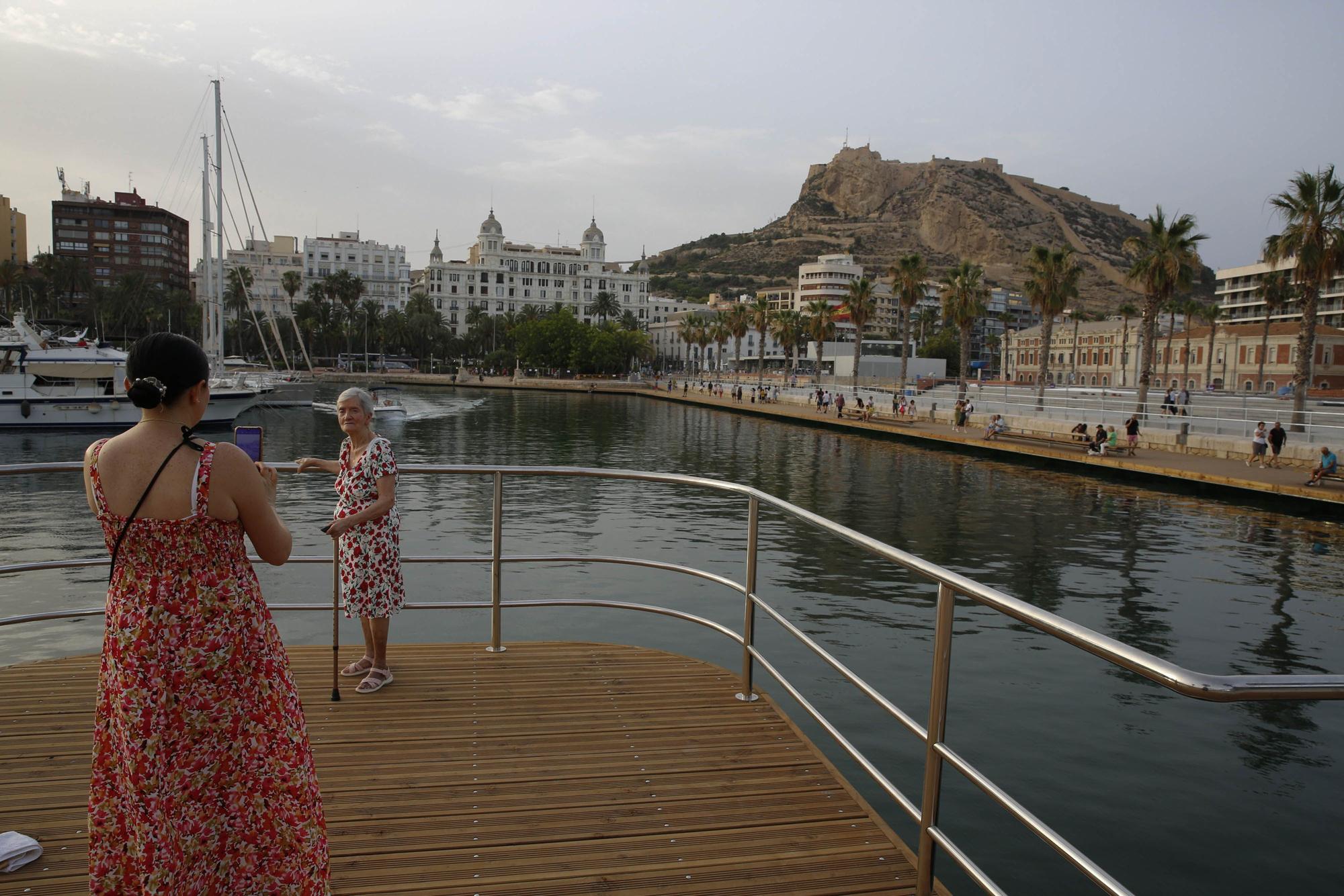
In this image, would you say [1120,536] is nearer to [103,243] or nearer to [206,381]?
[206,381]

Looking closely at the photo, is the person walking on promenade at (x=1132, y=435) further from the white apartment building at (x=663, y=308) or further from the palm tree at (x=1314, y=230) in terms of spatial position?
the white apartment building at (x=663, y=308)

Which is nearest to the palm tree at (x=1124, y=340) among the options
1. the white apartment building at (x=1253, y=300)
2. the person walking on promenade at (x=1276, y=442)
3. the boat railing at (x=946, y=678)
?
the white apartment building at (x=1253, y=300)

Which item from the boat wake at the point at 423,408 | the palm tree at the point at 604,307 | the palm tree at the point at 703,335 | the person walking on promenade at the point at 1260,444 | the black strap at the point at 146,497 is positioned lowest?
the boat wake at the point at 423,408

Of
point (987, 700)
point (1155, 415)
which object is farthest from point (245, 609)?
point (1155, 415)

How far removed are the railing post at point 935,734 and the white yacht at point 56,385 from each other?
45.3 metres

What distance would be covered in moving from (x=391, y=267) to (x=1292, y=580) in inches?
6938

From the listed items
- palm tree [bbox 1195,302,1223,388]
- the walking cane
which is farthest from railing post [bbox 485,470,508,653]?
palm tree [bbox 1195,302,1223,388]

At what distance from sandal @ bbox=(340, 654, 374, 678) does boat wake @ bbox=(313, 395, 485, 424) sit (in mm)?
45548

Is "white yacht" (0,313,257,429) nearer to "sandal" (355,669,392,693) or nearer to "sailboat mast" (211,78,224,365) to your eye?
"sailboat mast" (211,78,224,365)

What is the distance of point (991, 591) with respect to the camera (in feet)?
7.96

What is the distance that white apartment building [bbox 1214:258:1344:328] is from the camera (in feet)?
307

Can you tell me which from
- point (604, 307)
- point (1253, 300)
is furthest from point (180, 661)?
point (604, 307)

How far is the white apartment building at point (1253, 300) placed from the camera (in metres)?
93.6

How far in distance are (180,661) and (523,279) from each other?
16355 cm
